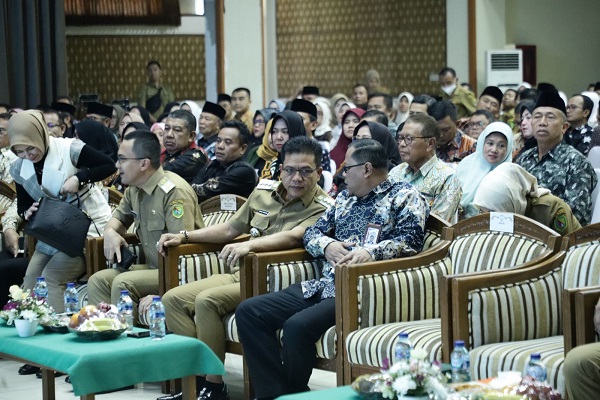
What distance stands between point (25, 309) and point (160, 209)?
3.84ft

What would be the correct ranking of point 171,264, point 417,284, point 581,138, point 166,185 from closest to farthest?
point 417,284 → point 171,264 → point 166,185 → point 581,138

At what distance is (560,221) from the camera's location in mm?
4953

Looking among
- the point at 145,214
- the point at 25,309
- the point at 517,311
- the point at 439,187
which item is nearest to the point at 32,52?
the point at 145,214

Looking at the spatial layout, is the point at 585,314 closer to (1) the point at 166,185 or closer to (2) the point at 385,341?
(2) the point at 385,341

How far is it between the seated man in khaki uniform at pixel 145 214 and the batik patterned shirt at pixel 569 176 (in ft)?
6.35

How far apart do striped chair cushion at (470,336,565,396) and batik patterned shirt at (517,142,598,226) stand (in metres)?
1.62

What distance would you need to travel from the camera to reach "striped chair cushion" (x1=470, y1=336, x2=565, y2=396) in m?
3.55

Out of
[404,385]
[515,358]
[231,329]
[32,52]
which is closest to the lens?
[404,385]

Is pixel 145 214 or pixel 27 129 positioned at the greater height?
pixel 27 129

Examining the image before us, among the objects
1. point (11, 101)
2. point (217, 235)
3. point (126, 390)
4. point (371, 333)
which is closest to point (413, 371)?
point (371, 333)

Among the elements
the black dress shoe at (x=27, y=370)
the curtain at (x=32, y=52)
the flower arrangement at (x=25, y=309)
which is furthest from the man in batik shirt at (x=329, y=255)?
the curtain at (x=32, y=52)

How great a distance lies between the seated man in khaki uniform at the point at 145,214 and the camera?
18.0 feet

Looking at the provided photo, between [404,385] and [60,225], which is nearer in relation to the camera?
[404,385]

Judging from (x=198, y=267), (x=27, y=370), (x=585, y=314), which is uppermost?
(x=585, y=314)
